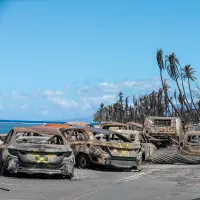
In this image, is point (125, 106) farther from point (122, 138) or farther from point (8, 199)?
point (8, 199)

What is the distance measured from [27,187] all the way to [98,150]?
475 centimetres

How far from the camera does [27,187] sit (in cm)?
1073

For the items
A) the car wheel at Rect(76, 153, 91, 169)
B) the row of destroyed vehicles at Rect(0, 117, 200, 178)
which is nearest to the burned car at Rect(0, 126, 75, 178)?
the row of destroyed vehicles at Rect(0, 117, 200, 178)

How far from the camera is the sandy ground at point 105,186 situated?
9828 mm

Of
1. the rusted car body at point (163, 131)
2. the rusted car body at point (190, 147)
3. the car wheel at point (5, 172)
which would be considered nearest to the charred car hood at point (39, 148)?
the car wheel at point (5, 172)

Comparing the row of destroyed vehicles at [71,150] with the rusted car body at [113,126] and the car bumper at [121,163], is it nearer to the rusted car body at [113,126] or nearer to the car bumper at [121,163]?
the car bumper at [121,163]

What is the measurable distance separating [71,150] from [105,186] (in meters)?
1.68

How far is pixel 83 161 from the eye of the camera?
1543 cm

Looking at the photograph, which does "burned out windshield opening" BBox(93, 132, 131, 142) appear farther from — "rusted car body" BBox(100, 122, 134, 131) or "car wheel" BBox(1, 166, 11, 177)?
"rusted car body" BBox(100, 122, 134, 131)

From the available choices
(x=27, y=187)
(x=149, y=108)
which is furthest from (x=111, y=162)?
(x=149, y=108)

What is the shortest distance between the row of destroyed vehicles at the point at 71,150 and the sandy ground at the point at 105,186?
361mm

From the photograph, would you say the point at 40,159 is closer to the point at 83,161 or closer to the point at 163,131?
the point at 83,161

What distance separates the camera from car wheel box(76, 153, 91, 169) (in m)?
15.4

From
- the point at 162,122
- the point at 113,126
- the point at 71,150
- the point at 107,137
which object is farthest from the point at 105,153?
the point at 162,122
